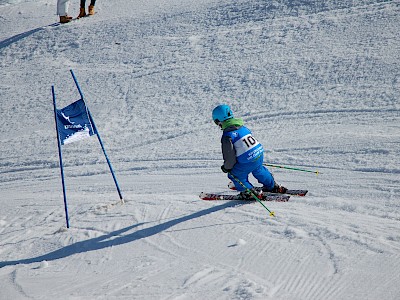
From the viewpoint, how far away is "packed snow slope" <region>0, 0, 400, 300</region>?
17.4 feet

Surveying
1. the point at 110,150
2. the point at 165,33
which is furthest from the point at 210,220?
the point at 165,33

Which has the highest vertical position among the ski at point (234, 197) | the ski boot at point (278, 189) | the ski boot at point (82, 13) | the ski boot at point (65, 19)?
the ski boot at point (82, 13)

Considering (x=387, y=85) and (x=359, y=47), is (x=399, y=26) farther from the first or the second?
(x=387, y=85)

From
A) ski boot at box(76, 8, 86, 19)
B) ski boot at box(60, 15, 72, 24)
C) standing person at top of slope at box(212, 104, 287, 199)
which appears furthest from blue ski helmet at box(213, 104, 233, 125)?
ski boot at box(76, 8, 86, 19)

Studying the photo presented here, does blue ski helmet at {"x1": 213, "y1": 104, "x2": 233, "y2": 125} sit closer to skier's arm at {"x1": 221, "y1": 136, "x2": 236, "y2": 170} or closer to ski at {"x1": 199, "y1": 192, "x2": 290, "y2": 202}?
skier's arm at {"x1": 221, "y1": 136, "x2": 236, "y2": 170}

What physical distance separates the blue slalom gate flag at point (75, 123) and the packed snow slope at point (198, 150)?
1233 millimetres

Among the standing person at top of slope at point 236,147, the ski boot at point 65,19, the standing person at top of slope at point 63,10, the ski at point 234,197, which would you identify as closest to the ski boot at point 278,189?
the ski at point 234,197

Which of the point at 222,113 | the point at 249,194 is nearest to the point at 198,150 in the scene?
the point at 249,194

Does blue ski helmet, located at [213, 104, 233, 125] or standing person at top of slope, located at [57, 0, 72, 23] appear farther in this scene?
standing person at top of slope, located at [57, 0, 72, 23]

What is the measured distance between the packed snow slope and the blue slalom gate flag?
1.23m

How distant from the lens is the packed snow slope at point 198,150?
530 cm

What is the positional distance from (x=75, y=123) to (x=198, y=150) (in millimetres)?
2737

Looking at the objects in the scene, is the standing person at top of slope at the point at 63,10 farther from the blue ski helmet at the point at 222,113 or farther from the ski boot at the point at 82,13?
the blue ski helmet at the point at 222,113

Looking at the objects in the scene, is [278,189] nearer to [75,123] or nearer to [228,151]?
[228,151]
